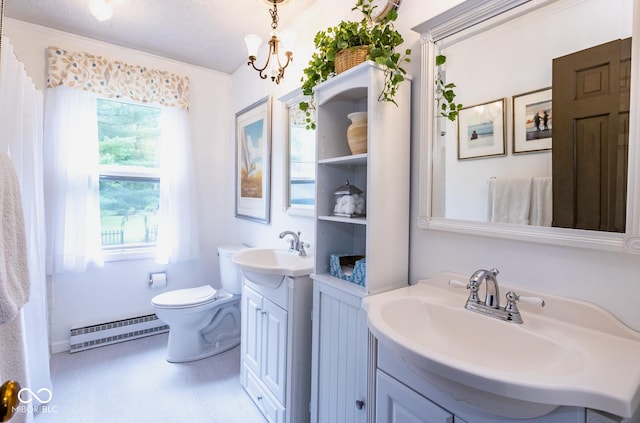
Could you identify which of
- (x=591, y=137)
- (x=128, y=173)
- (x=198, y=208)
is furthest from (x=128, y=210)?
(x=591, y=137)

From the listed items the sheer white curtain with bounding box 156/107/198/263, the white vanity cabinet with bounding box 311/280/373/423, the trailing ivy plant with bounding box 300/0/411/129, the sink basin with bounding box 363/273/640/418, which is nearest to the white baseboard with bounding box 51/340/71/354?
the sheer white curtain with bounding box 156/107/198/263

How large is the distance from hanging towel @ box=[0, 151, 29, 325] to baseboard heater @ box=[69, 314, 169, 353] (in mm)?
2006

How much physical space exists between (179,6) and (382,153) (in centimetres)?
178

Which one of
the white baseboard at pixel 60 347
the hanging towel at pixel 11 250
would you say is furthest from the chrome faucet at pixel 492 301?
the white baseboard at pixel 60 347

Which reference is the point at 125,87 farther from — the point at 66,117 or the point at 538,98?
the point at 538,98

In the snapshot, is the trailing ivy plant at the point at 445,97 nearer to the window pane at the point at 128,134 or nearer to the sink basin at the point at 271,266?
the sink basin at the point at 271,266

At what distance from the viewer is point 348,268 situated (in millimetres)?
1474

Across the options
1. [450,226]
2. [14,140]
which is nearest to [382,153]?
[450,226]

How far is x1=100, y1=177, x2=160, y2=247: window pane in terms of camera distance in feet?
8.73

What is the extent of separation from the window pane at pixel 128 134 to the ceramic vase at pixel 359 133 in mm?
2149

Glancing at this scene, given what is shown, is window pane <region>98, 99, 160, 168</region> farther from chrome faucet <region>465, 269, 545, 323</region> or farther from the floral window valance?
chrome faucet <region>465, 269, 545, 323</region>

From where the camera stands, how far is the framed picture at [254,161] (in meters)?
2.45

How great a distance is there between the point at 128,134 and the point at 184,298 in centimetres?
153

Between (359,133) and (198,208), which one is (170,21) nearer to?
(198,208)
